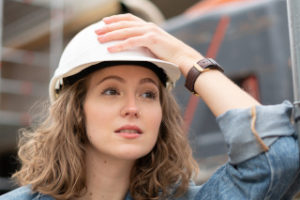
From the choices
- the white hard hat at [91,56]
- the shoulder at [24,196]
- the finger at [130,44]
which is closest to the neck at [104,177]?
the shoulder at [24,196]

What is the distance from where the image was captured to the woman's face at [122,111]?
78.0 inches

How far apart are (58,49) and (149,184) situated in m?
6.82

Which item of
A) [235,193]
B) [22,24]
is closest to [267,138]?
[235,193]

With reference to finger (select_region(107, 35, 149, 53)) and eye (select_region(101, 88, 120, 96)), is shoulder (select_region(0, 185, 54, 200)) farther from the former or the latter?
finger (select_region(107, 35, 149, 53))

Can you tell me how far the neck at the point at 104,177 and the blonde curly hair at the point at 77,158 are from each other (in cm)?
4

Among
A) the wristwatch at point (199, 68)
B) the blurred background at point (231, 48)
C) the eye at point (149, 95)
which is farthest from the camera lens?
the blurred background at point (231, 48)

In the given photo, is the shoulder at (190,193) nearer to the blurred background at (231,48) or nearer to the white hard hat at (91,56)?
the white hard hat at (91,56)

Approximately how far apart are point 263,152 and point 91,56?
2.64 ft

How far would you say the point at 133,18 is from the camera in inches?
79.0

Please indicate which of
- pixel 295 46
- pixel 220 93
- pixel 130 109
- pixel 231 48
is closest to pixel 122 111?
pixel 130 109

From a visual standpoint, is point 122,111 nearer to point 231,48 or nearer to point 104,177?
point 104,177

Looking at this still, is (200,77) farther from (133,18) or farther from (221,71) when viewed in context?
(133,18)

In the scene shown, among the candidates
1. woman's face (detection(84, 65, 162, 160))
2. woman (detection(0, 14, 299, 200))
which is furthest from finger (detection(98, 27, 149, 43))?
woman's face (detection(84, 65, 162, 160))

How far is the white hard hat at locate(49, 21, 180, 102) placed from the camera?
2.01m
